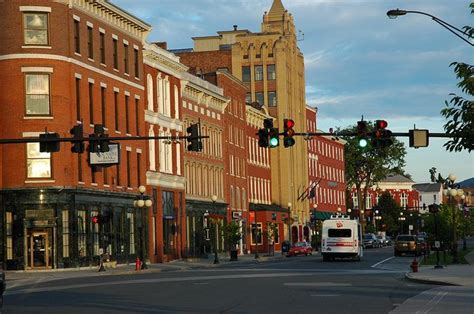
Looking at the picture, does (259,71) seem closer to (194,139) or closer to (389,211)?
(389,211)

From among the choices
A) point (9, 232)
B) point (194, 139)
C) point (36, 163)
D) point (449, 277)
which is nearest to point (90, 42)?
point (36, 163)

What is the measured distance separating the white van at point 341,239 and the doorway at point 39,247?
1925cm

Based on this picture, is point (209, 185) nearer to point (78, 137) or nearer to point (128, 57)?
point (128, 57)

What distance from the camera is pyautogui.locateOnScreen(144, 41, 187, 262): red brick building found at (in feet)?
258

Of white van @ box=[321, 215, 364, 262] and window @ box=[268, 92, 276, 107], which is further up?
window @ box=[268, 92, 276, 107]

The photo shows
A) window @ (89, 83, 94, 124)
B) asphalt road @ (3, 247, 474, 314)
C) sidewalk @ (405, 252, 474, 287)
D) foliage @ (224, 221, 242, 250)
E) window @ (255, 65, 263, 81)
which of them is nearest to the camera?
asphalt road @ (3, 247, 474, 314)

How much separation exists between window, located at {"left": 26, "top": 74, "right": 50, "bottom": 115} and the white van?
20.7 meters

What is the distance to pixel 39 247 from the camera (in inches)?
2489

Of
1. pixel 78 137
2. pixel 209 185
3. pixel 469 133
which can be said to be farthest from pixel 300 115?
pixel 469 133

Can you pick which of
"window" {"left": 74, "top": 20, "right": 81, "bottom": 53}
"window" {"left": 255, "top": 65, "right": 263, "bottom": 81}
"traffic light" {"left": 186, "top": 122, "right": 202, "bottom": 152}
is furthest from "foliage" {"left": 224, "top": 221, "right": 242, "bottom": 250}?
"traffic light" {"left": 186, "top": 122, "right": 202, "bottom": 152}

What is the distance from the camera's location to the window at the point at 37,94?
6372 cm

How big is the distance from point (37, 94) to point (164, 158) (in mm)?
19825

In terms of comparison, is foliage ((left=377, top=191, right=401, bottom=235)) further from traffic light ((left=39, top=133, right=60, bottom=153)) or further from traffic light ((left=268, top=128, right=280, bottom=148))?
traffic light ((left=39, top=133, right=60, bottom=153))

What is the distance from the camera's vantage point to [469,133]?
2555cm
